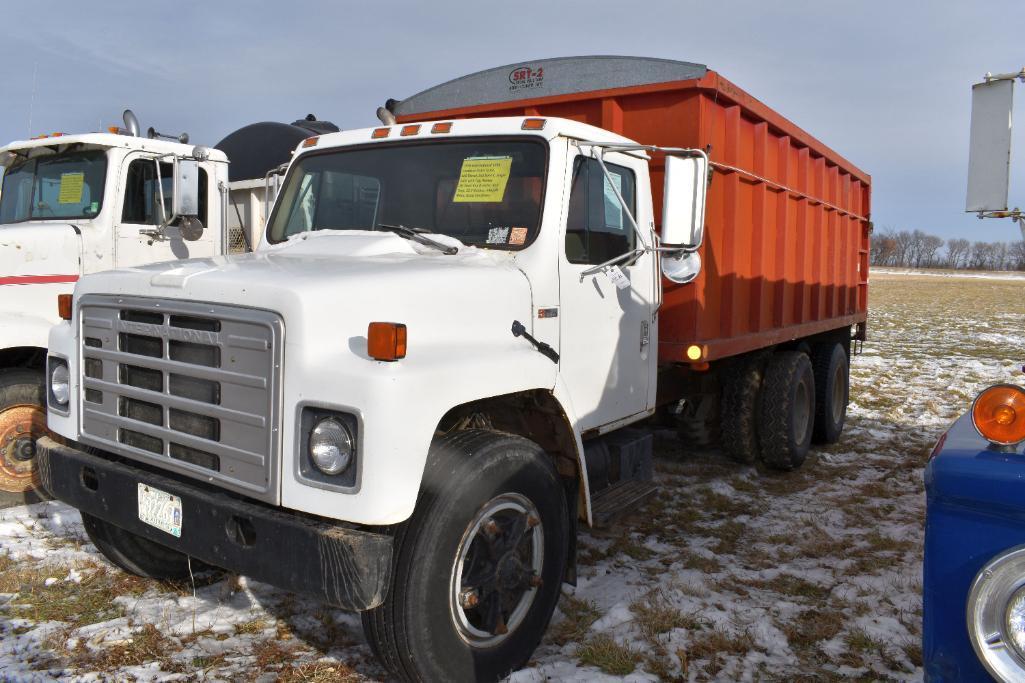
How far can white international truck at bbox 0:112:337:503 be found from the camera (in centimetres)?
513

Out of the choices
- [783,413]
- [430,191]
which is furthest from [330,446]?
[783,413]

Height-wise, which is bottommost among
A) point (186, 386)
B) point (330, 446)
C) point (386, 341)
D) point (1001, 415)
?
point (330, 446)

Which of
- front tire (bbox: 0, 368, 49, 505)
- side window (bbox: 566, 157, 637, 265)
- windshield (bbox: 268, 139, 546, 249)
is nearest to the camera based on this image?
windshield (bbox: 268, 139, 546, 249)

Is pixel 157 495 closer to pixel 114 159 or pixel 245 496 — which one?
pixel 245 496

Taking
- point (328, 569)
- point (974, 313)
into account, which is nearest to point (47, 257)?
point (328, 569)

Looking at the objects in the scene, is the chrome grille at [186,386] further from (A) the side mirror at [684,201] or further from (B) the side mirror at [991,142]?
(B) the side mirror at [991,142]

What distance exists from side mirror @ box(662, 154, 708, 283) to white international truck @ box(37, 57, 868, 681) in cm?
1

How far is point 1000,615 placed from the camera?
72.7 inches

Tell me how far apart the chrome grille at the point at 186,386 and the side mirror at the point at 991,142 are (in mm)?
2928

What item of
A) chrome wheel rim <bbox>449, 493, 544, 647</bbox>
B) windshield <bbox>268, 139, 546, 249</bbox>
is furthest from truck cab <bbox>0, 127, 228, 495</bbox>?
chrome wheel rim <bbox>449, 493, 544, 647</bbox>

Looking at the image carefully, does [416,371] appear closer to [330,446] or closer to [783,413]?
[330,446]

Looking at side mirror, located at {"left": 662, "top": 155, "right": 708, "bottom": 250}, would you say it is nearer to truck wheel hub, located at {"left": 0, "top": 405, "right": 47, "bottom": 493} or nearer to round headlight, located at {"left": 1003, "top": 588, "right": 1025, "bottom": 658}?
round headlight, located at {"left": 1003, "top": 588, "right": 1025, "bottom": 658}

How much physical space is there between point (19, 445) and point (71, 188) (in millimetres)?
1910

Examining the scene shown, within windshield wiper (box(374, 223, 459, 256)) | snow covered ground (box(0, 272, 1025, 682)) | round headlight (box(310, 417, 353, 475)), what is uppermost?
windshield wiper (box(374, 223, 459, 256))
